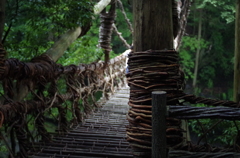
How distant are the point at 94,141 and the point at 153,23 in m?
1.46

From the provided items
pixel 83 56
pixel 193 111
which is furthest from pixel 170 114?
pixel 83 56

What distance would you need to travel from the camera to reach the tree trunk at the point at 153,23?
3.90 feet

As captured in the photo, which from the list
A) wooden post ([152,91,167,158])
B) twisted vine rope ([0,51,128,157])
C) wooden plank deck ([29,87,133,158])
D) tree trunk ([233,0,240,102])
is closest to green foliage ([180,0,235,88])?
wooden plank deck ([29,87,133,158])

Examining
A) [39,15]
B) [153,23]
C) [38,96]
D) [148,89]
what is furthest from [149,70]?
[39,15]

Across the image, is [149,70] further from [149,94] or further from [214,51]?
[214,51]

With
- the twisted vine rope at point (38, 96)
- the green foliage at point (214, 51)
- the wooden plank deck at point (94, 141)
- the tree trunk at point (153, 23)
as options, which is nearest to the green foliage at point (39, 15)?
the twisted vine rope at point (38, 96)

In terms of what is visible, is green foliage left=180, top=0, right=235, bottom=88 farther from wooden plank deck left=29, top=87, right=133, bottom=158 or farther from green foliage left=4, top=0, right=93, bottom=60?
green foliage left=4, top=0, right=93, bottom=60

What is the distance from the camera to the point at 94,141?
7.83 ft

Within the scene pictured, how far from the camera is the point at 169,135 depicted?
1.10 meters

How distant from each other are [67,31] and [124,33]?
29.7 ft

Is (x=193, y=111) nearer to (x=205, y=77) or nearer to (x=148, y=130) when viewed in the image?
(x=148, y=130)

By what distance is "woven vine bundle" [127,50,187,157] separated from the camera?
1.11 meters

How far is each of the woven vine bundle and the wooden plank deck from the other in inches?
35.6

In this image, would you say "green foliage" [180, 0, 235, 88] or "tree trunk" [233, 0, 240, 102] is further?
"green foliage" [180, 0, 235, 88]
